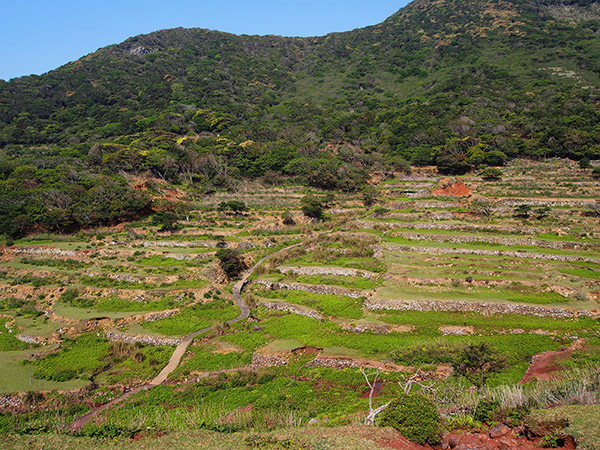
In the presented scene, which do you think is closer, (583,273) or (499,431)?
(499,431)

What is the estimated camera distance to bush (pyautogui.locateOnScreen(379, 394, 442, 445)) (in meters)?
9.99

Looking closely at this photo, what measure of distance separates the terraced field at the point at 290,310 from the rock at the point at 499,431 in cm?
155

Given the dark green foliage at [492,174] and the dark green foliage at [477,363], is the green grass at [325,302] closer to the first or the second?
the dark green foliage at [477,363]

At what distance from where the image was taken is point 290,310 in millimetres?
25125

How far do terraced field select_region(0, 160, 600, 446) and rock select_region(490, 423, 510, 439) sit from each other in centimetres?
155

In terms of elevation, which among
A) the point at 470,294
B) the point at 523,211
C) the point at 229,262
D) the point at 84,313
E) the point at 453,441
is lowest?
the point at 470,294

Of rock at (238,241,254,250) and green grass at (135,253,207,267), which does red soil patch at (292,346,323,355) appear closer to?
green grass at (135,253,207,267)

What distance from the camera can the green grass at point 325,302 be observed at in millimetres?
23467

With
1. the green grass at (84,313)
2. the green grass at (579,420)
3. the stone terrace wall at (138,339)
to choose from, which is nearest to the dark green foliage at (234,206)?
the green grass at (84,313)

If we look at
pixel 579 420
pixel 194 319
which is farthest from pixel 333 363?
pixel 194 319

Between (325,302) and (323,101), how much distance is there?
106067mm

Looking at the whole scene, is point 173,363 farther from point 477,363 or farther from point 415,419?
point 477,363

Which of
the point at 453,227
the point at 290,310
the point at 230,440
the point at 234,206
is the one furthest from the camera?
the point at 234,206

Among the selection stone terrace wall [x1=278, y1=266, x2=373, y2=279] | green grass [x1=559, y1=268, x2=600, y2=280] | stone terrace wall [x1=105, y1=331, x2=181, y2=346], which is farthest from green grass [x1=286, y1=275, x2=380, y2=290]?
green grass [x1=559, y1=268, x2=600, y2=280]
